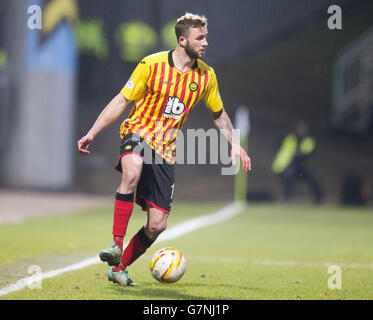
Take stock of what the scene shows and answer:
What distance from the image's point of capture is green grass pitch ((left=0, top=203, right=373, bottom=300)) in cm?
717

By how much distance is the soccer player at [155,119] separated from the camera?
7102mm

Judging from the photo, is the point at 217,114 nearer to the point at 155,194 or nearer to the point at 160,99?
the point at 160,99

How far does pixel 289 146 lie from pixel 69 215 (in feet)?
27.1

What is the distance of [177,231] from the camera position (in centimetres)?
1370

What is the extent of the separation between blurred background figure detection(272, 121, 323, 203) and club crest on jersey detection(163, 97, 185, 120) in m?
15.3

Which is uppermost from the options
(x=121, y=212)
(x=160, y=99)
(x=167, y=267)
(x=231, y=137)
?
(x=160, y=99)

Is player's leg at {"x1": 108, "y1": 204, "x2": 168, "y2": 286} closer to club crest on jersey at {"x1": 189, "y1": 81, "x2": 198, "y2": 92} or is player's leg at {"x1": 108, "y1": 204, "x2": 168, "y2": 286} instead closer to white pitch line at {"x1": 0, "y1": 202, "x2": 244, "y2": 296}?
white pitch line at {"x1": 0, "y1": 202, "x2": 244, "y2": 296}

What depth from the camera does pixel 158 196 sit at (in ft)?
23.7

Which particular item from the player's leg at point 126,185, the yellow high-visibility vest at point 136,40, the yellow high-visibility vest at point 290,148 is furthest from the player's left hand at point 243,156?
the yellow high-visibility vest at point 136,40

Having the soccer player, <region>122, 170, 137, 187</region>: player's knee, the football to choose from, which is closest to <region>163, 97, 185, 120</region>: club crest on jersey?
the soccer player

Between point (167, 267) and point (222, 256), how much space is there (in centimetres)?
328

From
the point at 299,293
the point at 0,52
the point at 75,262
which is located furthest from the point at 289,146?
the point at 0,52

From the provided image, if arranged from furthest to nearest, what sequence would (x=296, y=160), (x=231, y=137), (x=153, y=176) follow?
(x=296, y=160) → (x=231, y=137) → (x=153, y=176)

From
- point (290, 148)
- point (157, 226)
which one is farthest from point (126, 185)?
point (290, 148)
